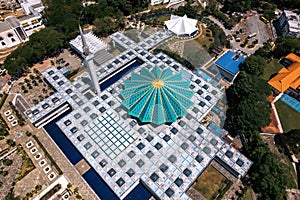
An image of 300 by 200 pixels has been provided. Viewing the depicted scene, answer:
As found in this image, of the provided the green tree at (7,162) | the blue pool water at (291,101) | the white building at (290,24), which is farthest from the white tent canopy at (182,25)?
the green tree at (7,162)

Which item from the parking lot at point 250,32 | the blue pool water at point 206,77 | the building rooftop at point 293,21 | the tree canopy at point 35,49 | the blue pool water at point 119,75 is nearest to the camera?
the blue pool water at point 119,75

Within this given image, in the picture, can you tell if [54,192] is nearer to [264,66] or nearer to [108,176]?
[108,176]

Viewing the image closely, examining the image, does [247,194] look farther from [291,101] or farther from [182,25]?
[182,25]

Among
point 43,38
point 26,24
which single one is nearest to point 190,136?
point 43,38

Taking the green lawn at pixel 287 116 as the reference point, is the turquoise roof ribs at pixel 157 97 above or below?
above

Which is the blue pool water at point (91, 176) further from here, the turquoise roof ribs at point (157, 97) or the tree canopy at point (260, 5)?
the tree canopy at point (260, 5)

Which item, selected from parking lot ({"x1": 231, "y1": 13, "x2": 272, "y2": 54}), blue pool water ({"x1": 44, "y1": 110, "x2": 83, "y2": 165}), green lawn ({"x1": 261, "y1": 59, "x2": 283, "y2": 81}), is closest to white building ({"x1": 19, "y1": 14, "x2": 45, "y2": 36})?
blue pool water ({"x1": 44, "y1": 110, "x2": 83, "y2": 165})
